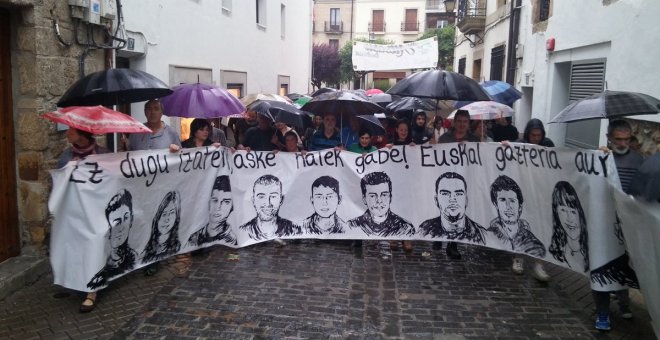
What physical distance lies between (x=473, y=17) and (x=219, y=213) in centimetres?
1273

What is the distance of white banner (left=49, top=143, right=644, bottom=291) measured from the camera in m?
4.70

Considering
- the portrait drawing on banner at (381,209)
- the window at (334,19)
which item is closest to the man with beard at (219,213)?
the portrait drawing on banner at (381,209)

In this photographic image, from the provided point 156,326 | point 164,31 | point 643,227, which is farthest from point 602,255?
point 164,31

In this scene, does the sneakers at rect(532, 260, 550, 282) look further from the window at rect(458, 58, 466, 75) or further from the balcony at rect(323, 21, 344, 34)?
the balcony at rect(323, 21, 344, 34)

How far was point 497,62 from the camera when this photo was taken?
15.0 meters

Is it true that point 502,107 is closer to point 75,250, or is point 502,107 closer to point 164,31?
point 164,31

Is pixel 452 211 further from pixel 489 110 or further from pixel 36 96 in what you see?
pixel 36 96

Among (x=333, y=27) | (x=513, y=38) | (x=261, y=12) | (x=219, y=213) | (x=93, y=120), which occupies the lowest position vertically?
(x=219, y=213)

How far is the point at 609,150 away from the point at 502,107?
3.52m

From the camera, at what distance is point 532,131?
6.01 m

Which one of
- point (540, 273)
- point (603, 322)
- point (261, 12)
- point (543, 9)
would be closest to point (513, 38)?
point (543, 9)

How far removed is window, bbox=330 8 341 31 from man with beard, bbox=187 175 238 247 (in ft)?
161

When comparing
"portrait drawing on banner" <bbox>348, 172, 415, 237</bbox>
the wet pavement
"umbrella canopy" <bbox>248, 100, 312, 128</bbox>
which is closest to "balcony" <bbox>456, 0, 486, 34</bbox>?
"umbrella canopy" <bbox>248, 100, 312, 128</bbox>

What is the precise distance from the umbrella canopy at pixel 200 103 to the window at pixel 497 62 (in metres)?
9.98
